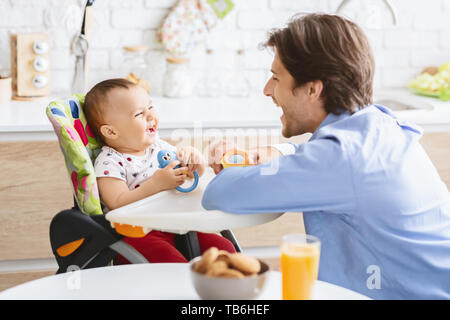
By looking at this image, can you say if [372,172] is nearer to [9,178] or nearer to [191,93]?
[9,178]

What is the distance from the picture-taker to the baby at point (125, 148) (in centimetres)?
174

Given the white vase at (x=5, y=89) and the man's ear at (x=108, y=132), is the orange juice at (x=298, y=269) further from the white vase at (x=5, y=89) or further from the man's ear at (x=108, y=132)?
the white vase at (x=5, y=89)

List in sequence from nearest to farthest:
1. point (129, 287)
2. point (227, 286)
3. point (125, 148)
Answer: point (227, 286) → point (129, 287) → point (125, 148)

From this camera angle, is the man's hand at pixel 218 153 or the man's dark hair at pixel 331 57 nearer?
the man's dark hair at pixel 331 57

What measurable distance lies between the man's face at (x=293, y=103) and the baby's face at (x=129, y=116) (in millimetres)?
397

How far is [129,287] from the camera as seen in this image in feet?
3.88

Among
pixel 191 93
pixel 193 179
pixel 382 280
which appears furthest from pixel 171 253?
pixel 191 93

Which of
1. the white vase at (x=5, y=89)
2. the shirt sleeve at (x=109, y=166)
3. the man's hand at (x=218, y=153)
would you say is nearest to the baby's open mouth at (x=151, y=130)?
the shirt sleeve at (x=109, y=166)

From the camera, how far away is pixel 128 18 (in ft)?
9.87

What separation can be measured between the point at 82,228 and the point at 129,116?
40 cm

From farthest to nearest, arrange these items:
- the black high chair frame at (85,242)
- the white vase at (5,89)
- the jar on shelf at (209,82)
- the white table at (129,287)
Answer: the jar on shelf at (209,82), the white vase at (5,89), the black high chair frame at (85,242), the white table at (129,287)

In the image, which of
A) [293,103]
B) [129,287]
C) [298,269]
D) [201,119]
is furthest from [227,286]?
[201,119]

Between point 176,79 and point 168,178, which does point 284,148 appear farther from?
point 176,79

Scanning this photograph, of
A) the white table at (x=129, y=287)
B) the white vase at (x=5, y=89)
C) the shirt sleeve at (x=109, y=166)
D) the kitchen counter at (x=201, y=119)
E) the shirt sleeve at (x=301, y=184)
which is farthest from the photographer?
the white vase at (x=5, y=89)
